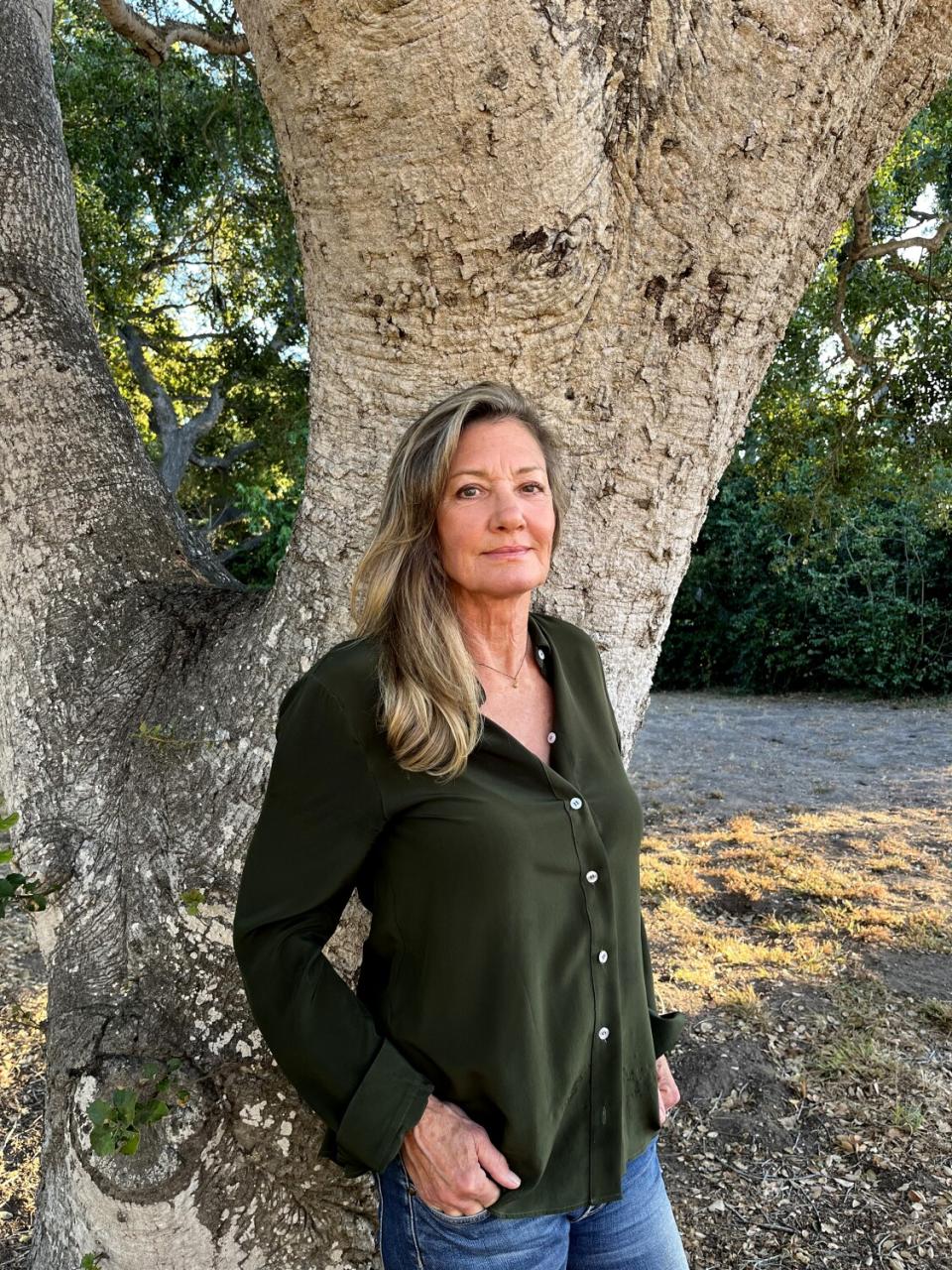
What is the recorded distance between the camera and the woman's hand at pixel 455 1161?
152cm

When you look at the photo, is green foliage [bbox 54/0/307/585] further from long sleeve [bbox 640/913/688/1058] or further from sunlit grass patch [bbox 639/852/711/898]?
long sleeve [bbox 640/913/688/1058]

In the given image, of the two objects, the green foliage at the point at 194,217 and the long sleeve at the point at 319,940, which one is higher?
the green foliage at the point at 194,217


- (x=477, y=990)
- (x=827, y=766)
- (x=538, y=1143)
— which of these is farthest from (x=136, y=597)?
(x=827, y=766)

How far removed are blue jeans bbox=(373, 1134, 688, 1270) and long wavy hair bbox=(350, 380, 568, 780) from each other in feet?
2.34

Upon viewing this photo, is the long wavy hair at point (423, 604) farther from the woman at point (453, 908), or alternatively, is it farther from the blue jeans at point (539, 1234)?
the blue jeans at point (539, 1234)

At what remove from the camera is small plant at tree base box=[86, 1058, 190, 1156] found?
5.94ft

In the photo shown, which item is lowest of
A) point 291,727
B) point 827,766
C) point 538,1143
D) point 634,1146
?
point 827,766

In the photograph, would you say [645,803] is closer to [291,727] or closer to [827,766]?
[827,766]

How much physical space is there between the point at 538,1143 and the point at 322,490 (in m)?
1.39

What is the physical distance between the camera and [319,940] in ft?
5.15

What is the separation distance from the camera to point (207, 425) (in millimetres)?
10891

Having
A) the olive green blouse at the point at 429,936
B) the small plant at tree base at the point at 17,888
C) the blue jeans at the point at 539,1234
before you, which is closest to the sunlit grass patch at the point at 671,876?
the blue jeans at the point at 539,1234

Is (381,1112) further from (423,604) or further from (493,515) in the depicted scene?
(493,515)

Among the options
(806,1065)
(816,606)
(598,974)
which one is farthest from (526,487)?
(816,606)
